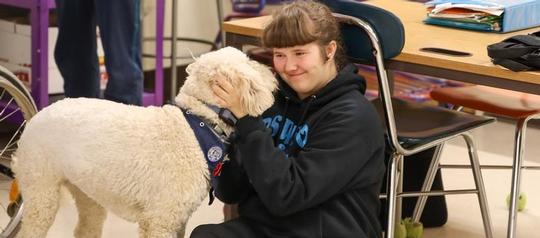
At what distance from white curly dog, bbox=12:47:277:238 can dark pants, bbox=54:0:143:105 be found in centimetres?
110

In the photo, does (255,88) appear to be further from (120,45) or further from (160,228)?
(120,45)

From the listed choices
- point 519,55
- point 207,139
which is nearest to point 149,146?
point 207,139

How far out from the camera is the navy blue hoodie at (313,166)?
200cm

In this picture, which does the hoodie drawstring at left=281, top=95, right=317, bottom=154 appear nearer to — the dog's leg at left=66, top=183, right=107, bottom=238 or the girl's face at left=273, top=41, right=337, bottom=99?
the girl's face at left=273, top=41, right=337, bottom=99

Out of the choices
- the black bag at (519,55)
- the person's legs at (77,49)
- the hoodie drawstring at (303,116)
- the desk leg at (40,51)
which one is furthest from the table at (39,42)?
the black bag at (519,55)

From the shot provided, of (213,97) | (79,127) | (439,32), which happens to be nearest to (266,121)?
(213,97)

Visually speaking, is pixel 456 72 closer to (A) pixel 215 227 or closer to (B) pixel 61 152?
(A) pixel 215 227

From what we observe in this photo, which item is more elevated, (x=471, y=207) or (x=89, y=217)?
(x=89, y=217)

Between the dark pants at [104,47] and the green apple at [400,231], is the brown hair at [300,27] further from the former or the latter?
the dark pants at [104,47]

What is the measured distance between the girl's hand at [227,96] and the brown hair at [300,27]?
0.69 ft

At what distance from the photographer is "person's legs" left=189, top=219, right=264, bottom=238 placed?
219 cm

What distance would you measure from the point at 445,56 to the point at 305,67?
383 mm

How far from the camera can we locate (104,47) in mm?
3205

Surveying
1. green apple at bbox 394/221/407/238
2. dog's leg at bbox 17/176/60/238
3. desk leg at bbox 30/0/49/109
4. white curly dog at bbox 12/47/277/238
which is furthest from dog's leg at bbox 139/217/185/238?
desk leg at bbox 30/0/49/109
